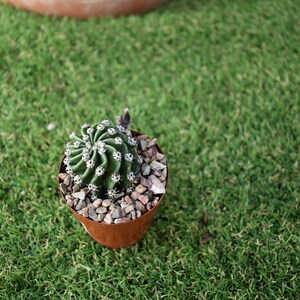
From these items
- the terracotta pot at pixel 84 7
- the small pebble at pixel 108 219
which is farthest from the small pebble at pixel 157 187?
the terracotta pot at pixel 84 7

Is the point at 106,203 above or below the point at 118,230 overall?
above

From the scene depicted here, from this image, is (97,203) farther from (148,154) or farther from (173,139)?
(173,139)

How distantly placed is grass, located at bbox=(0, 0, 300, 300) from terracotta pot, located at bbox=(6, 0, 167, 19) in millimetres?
69

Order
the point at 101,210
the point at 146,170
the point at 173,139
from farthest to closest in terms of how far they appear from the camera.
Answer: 1. the point at 173,139
2. the point at 146,170
3. the point at 101,210

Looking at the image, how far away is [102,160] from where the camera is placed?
2.10 meters

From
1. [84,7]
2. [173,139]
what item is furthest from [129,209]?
[84,7]

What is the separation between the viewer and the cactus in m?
2.09

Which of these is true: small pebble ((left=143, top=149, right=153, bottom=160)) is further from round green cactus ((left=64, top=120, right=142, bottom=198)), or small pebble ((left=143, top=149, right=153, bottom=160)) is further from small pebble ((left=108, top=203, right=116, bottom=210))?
small pebble ((left=108, top=203, right=116, bottom=210))

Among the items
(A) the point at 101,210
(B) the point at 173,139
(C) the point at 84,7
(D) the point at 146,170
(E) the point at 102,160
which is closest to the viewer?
(E) the point at 102,160

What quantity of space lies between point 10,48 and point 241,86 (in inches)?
64.8

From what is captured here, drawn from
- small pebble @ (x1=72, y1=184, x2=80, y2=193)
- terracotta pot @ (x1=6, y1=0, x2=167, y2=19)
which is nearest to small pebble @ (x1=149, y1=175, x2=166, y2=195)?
small pebble @ (x1=72, y1=184, x2=80, y2=193)

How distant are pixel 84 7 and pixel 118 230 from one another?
1.98 metres

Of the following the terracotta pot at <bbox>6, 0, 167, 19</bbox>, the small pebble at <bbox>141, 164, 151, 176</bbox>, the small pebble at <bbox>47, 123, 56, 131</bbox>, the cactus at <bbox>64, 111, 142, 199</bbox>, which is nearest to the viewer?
the cactus at <bbox>64, 111, 142, 199</bbox>

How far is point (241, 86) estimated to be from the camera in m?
3.21
